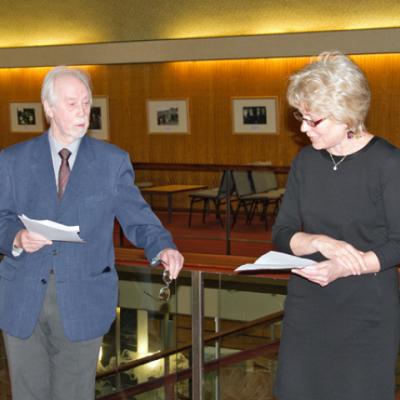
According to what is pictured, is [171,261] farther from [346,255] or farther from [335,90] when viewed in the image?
[335,90]

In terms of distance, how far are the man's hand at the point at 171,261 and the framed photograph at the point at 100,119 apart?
13499 millimetres

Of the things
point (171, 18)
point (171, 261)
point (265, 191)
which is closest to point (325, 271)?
point (171, 261)

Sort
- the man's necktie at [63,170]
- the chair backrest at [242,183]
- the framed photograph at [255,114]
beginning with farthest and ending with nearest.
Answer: the framed photograph at [255,114]
the chair backrest at [242,183]
the man's necktie at [63,170]

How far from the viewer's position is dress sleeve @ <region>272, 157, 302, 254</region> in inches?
132

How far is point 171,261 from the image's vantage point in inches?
133

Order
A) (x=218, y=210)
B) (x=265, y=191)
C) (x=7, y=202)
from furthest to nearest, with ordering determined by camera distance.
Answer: (x=265, y=191)
(x=218, y=210)
(x=7, y=202)

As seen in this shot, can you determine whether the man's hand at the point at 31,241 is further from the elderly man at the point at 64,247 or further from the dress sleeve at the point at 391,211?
the dress sleeve at the point at 391,211

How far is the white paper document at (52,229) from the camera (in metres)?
3.12

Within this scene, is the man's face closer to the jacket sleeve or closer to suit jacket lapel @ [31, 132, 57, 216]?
→ suit jacket lapel @ [31, 132, 57, 216]

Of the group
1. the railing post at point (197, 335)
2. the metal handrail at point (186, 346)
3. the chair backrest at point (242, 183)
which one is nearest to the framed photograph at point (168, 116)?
the chair backrest at point (242, 183)

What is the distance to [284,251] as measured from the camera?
335cm

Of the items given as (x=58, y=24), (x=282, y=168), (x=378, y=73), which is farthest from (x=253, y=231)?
(x=58, y=24)

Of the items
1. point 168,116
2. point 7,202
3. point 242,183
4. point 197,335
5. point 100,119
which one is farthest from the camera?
point 100,119

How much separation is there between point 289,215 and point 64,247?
896 millimetres
